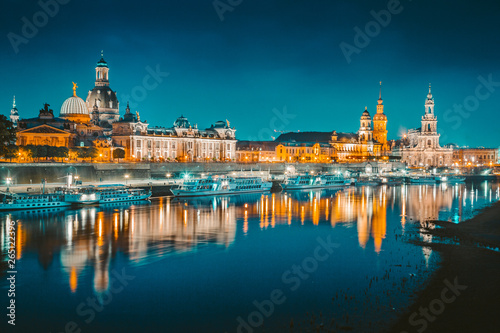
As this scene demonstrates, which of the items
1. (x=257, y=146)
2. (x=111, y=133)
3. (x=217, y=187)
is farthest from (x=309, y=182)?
(x=257, y=146)

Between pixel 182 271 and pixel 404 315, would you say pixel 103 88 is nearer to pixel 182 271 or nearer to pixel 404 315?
pixel 182 271

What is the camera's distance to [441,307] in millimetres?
19453

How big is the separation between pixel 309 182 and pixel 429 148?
113 m

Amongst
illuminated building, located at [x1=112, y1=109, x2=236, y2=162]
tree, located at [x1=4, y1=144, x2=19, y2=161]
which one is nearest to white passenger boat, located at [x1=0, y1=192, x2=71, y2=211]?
tree, located at [x1=4, y1=144, x2=19, y2=161]

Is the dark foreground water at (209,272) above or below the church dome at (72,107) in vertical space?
below

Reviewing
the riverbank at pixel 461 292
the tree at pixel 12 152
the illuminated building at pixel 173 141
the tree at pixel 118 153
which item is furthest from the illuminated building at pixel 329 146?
the riverbank at pixel 461 292

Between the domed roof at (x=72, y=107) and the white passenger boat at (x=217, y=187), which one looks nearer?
the white passenger boat at (x=217, y=187)

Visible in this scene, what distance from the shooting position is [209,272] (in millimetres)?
25125

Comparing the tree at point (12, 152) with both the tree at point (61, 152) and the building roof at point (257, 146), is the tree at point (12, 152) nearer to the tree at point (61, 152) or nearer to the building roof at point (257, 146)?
the tree at point (61, 152)

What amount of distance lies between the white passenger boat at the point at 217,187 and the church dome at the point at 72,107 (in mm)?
54357

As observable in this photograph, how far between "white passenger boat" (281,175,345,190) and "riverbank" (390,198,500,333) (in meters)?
51.5

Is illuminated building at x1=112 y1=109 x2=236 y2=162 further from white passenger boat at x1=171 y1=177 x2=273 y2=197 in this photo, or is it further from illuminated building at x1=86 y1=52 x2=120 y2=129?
white passenger boat at x1=171 y1=177 x2=273 y2=197

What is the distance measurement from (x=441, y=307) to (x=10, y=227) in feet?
104

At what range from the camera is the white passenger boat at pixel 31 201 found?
46.8 meters
